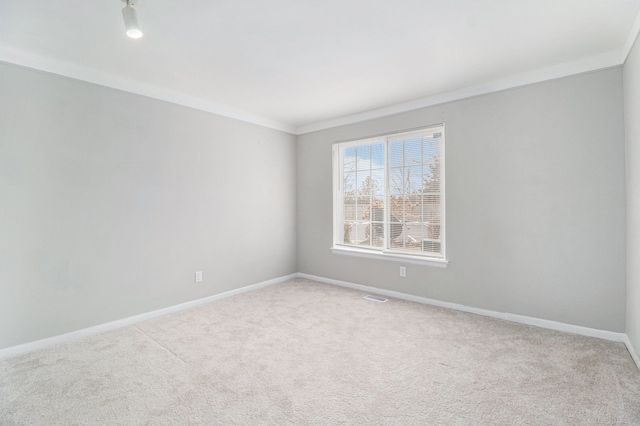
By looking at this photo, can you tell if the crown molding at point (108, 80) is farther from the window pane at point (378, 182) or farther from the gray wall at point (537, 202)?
the gray wall at point (537, 202)

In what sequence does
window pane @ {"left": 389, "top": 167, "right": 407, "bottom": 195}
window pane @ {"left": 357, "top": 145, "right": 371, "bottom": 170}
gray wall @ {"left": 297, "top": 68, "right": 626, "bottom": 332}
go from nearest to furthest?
gray wall @ {"left": 297, "top": 68, "right": 626, "bottom": 332}
window pane @ {"left": 389, "top": 167, "right": 407, "bottom": 195}
window pane @ {"left": 357, "top": 145, "right": 371, "bottom": 170}

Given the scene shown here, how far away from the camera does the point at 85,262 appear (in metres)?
2.82

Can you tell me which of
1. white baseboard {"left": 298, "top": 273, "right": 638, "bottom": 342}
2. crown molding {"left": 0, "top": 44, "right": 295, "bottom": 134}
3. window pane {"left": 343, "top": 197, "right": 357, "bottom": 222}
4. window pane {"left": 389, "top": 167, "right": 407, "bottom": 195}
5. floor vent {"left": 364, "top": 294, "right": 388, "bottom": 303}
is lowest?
floor vent {"left": 364, "top": 294, "right": 388, "bottom": 303}

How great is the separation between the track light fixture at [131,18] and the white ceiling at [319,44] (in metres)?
0.08

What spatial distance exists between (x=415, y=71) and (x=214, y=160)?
2.54 m

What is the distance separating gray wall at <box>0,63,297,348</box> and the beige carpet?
1.41 feet

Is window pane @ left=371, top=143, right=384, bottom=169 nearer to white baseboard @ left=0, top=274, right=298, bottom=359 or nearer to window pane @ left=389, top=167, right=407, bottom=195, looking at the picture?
window pane @ left=389, top=167, right=407, bottom=195

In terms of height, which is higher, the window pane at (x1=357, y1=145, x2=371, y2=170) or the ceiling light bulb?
the ceiling light bulb

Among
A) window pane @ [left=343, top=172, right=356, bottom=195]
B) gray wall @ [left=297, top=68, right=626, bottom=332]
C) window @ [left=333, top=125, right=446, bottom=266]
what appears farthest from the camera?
window pane @ [left=343, top=172, right=356, bottom=195]

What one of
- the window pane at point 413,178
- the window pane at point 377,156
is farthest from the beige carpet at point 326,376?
the window pane at point 377,156

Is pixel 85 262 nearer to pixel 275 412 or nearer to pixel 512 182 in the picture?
pixel 275 412

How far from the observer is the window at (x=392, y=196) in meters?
3.67

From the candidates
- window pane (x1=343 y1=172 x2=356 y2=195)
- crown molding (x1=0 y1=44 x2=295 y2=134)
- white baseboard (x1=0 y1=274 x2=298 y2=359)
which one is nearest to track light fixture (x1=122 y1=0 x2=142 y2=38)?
crown molding (x1=0 y1=44 x2=295 y2=134)

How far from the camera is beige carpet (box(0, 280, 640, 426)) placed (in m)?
1.75
